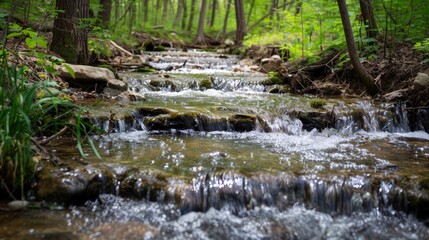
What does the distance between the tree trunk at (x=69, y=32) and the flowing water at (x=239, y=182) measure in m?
1.87

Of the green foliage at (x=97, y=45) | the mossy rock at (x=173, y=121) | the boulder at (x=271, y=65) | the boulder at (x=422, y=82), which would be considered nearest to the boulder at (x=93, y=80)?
the green foliage at (x=97, y=45)

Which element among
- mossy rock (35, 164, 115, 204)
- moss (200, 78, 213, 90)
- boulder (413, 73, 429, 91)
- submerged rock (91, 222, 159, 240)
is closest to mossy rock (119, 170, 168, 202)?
mossy rock (35, 164, 115, 204)

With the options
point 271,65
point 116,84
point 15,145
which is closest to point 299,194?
point 15,145

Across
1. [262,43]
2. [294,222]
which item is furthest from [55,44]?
[262,43]

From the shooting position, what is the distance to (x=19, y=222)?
9.27ft

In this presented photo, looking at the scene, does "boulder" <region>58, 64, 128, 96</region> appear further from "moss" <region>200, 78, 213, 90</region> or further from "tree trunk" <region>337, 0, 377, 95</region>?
"tree trunk" <region>337, 0, 377, 95</region>

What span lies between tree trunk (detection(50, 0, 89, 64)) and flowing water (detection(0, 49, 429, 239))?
1866 mm

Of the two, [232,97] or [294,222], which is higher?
[232,97]

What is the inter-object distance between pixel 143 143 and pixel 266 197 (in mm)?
2050

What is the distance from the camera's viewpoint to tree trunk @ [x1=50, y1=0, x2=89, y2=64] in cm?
705

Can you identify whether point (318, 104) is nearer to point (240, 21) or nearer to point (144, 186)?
point (144, 186)

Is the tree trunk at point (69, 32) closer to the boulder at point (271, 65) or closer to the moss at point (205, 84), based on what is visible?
the moss at point (205, 84)

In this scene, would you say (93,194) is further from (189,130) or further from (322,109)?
(322,109)

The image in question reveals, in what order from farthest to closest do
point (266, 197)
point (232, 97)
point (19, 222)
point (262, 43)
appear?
point (262, 43) → point (232, 97) → point (266, 197) → point (19, 222)
